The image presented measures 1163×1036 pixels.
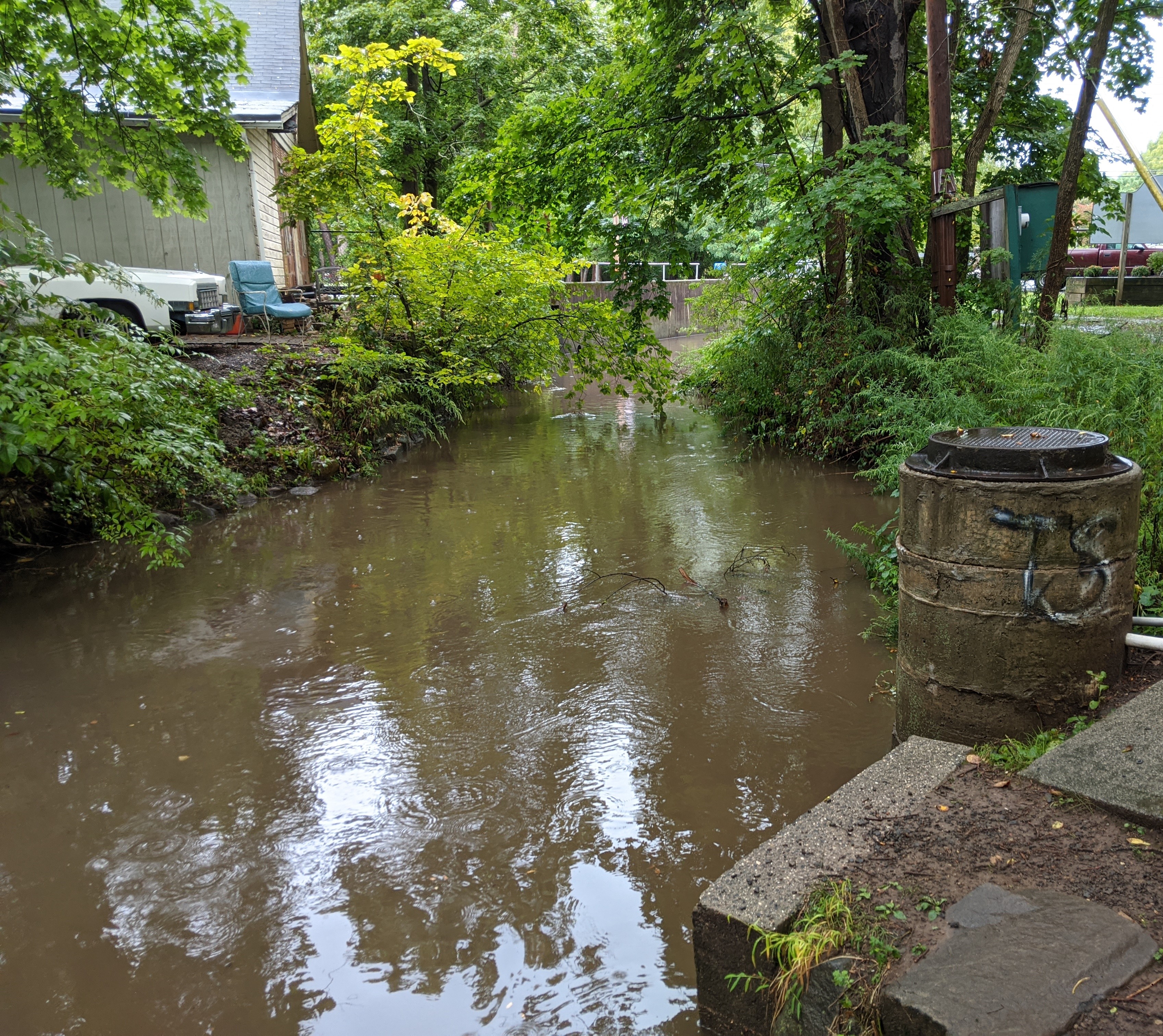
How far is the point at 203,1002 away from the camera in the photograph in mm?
2773

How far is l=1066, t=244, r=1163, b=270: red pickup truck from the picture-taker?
22422 mm

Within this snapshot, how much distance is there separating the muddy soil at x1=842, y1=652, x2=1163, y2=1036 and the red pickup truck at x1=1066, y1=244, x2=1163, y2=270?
22.5 meters

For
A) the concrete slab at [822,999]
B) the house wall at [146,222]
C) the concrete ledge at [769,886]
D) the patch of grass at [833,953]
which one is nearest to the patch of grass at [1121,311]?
the concrete ledge at [769,886]

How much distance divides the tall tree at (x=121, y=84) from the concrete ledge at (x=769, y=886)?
9230mm

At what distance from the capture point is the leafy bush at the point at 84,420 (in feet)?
17.8

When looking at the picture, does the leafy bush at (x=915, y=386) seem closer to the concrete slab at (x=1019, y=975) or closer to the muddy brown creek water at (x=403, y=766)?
the muddy brown creek water at (x=403, y=766)

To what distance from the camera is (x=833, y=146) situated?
1098cm

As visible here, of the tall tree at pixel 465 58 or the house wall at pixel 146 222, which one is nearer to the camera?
the house wall at pixel 146 222

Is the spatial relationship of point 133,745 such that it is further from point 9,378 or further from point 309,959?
point 9,378

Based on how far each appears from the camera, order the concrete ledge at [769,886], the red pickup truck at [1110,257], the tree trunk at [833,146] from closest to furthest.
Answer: the concrete ledge at [769,886] → the tree trunk at [833,146] → the red pickup truck at [1110,257]

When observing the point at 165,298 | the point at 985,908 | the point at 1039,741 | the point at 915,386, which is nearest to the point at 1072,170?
the point at 915,386

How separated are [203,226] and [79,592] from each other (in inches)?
413

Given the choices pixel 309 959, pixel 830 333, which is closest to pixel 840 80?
pixel 830 333

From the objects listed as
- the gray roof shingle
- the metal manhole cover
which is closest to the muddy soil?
the metal manhole cover
